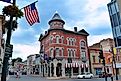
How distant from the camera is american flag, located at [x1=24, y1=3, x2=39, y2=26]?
1190 centimetres

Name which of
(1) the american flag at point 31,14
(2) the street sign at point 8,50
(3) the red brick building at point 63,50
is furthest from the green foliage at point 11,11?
(3) the red brick building at point 63,50

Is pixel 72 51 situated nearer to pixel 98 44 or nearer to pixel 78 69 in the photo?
pixel 78 69

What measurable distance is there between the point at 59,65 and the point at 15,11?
154 ft

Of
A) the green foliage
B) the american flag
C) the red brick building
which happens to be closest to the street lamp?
the green foliage

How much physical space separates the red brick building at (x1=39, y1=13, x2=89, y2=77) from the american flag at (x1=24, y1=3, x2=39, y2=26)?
4363 centimetres

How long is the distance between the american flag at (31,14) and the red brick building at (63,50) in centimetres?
4363

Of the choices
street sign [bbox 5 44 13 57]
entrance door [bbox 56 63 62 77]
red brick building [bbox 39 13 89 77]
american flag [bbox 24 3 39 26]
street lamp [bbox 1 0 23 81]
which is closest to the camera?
street lamp [bbox 1 0 23 81]

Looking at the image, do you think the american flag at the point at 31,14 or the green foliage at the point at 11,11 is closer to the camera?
the green foliage at the point at 11,11

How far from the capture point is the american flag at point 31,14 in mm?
11897

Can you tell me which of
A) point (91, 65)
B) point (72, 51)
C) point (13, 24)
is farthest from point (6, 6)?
point (91, 65)

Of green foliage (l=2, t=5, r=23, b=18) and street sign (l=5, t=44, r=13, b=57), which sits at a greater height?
green foliage (l=2, t=5, r=23, b=18)

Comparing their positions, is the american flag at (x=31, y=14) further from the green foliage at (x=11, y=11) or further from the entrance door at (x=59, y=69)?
the entrance door at (x=59, y=69)

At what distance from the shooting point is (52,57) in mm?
55969

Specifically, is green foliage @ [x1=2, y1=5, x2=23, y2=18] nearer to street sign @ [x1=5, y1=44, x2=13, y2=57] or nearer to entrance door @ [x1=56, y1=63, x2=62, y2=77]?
street sign @ [x1=5, y1=44, x2=13, y2=57]
